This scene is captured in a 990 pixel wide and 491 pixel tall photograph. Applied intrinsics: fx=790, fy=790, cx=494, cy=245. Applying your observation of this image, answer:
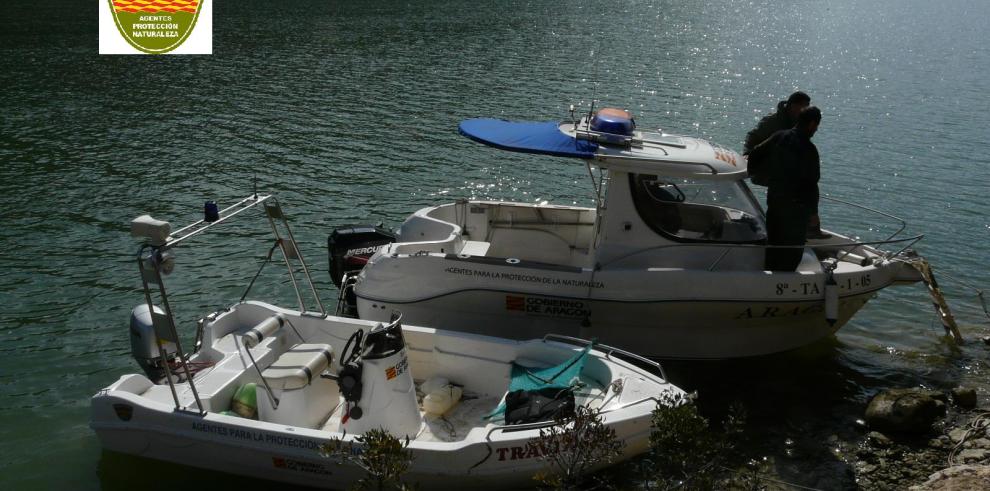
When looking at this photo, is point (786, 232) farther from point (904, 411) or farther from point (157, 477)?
point (157, 477)

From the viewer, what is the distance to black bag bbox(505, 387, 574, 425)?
7438 millimetres

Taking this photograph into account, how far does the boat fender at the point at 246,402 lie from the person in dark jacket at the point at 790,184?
607 centimetres

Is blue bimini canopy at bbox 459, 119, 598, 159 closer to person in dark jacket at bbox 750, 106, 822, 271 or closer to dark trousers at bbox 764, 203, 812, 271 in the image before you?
person in dark jacket at bbox 750, 106, 822, 271

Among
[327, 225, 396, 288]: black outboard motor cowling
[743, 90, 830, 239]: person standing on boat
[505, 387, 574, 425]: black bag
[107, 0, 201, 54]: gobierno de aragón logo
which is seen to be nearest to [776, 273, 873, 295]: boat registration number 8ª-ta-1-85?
[743, 90, 830, 239]: person standing on boat

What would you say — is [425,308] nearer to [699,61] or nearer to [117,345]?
[117,345]

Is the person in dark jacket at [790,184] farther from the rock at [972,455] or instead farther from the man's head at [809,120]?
the rock at [972,455]

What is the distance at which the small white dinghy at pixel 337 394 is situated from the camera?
23.3ft

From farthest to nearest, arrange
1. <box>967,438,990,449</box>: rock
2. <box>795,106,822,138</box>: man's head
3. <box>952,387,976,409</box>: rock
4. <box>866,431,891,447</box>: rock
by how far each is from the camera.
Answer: <box>952,387,976,409</box>: rock
<box>795,106,822,138</box>: man's head
<box>866,431,891,447</box>: rock
<box>967,438,990,449</box>: rock

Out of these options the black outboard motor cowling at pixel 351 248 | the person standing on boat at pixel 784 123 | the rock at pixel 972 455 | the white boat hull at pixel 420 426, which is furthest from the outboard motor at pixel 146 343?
the rock at pixel 972 455

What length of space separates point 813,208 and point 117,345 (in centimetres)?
914

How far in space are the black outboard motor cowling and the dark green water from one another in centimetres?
172

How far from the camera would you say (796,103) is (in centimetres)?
988

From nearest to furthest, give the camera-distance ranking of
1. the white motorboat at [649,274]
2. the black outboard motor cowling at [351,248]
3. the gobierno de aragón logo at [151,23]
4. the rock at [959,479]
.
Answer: the rock at [959,479] < the white motorboat at [649,274] < the black outboard motor cowling at [351,248] < the gobierno de aragón logo at [151,23]

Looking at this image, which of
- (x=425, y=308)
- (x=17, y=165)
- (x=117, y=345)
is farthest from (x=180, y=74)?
(x=425, y=308)
